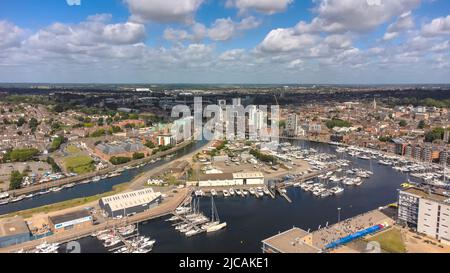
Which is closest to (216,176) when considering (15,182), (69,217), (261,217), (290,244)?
(261,217)

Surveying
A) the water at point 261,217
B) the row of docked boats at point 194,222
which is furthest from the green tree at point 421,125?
the row of docked boats at point 194,222

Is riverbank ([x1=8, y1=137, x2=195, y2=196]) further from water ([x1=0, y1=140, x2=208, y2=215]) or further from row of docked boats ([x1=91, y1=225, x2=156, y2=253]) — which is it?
row of docked boats ([x1=91, y1=225, x2=156, y2=253])

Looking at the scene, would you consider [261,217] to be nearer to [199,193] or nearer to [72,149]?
[199,193]

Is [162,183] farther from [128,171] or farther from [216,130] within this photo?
[216,130]

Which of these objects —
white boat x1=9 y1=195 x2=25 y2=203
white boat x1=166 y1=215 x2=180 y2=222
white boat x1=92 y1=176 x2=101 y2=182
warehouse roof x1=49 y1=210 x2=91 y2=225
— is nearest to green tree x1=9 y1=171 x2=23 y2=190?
white boat x1=9 y1=195 x2=25 y2=203

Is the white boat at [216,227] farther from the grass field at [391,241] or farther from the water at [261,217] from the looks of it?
the grass field at [391,241]
